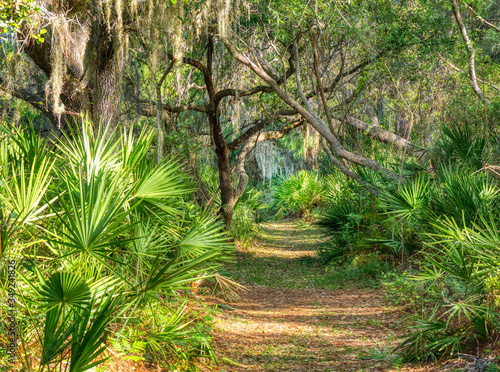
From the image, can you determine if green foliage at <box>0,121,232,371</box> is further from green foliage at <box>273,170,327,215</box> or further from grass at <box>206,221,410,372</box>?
green foliage at <box>273,170,327,215</box>

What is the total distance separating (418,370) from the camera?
13.5ft

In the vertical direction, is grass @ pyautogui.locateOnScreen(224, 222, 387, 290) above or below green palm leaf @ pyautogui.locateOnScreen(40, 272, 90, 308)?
below

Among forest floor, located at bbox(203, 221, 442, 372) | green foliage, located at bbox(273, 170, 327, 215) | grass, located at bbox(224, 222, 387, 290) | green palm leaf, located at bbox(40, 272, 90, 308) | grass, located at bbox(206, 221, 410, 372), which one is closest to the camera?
green palm leaf, located at bbox(40, 272, 90, 308)

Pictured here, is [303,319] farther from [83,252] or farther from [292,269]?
[83,252]

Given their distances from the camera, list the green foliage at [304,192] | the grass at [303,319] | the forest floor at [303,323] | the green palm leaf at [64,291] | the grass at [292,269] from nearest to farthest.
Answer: the green palm leaf at [64,291], the forest floor at [303,323], the grass at [303,319], the grass at [292,269], the green foliage at [304,192]

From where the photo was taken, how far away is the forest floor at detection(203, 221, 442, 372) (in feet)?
16.2

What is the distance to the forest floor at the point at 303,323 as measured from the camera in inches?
194

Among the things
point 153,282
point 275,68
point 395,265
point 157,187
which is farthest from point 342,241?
point 153,282

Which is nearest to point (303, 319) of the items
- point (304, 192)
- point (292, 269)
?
point (292, 269)

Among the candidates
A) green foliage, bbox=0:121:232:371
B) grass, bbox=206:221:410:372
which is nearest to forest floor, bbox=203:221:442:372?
grass, bbox=206:221:410:372

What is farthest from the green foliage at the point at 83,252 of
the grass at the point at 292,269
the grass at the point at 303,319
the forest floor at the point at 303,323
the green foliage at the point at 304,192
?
the green foliage at the point at 304,192

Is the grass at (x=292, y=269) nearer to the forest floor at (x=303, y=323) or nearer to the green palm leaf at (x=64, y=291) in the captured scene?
the forest floor at (x=303, y=323)

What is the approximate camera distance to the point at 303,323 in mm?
6484

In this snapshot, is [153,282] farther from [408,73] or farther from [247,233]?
[247,233]
